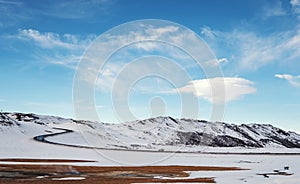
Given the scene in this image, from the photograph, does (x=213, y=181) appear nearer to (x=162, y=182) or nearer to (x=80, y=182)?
(x=162, y=182)

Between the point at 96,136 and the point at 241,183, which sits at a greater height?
the point at 96,136

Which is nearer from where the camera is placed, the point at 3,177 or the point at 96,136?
the point at 3,177

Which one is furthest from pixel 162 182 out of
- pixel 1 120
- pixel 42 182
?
pixel 1 120

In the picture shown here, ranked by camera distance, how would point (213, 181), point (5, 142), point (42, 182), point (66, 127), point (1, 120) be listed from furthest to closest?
point (66, 127) < point (1, 120) < point (5, 142) < point (213, 181) < point (42, 182)

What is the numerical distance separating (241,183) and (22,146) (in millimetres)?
73308

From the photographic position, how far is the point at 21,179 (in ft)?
124

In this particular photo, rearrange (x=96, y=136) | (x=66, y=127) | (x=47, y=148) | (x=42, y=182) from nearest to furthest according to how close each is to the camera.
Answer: (x=42, y=182)
(x=47, y=148)
(x=96, y=136)
(x=66, y=127)

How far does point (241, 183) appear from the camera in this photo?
36.8m

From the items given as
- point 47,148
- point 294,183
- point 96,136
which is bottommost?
point 294,183

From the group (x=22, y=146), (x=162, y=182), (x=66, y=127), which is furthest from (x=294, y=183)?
(x=66, y=127)

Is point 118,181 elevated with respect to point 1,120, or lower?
lower

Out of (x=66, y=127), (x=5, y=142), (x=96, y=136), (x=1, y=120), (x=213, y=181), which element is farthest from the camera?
(x=66, y=127)

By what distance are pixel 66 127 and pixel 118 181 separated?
155 m

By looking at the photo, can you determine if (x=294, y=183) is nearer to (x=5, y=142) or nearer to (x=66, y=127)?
(x=5, y=142)
